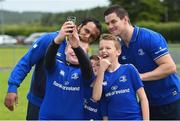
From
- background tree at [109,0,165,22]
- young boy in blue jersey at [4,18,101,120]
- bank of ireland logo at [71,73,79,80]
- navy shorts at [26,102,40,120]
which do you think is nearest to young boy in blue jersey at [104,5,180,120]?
young boy in blue jersey at [4,18,101,120]

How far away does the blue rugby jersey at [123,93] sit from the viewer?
14.3 feet

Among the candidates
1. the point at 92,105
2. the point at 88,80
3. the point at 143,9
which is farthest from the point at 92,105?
the point at 143,9

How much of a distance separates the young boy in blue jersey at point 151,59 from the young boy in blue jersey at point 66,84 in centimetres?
73

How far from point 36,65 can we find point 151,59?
3.90 feet

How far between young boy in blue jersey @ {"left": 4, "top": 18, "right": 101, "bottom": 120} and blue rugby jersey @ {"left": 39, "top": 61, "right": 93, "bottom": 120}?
18 cm

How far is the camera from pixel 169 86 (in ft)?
18.1

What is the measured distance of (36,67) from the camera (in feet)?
17.8

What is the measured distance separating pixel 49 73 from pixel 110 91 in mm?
541

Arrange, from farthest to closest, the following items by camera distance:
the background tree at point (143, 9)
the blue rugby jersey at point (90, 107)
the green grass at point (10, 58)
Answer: the background tree at point (143, 9) → the green grass at point (10, 58) → the blue rugby jersey at point (90, 107)

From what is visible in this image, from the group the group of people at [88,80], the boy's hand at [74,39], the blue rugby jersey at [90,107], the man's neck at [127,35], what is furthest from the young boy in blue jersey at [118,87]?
the man's neck at [127,35]

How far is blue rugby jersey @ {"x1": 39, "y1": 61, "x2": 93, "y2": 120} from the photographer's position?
4.28 meters

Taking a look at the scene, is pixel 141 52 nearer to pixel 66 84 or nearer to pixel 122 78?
pixel 122 78

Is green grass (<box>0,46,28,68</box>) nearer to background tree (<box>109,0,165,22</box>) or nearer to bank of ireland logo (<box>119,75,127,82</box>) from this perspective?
bank of ireland logo (<box>119,75,127,82</box>)

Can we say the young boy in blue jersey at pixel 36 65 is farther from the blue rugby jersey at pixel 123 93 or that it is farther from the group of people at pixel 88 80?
the blue rugby jersey at pixel 123 93
